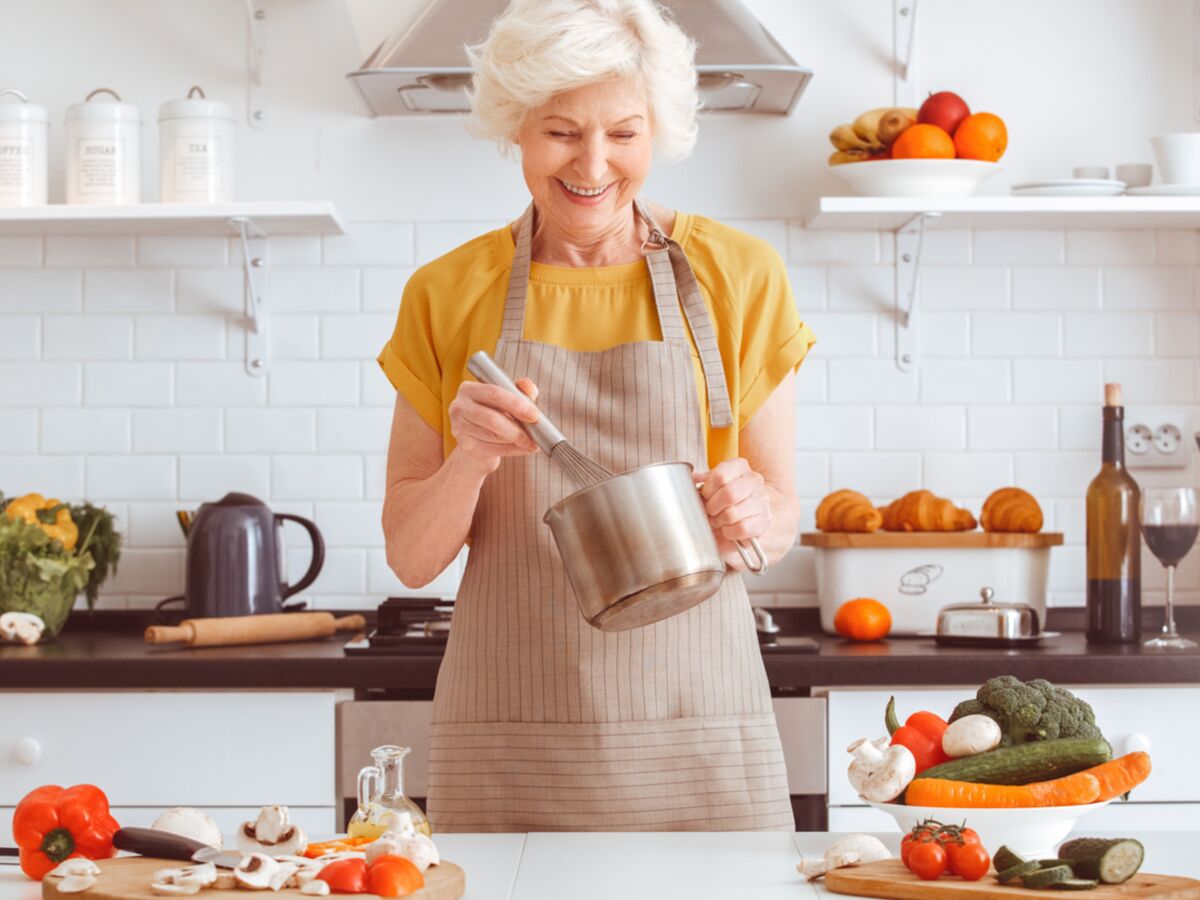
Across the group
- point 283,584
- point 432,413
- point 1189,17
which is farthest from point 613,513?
point 1189,17

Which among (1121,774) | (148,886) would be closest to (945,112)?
(1121,774)

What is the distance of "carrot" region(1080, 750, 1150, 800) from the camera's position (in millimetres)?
1200

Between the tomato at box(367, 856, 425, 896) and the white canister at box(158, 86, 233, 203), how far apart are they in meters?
1.85

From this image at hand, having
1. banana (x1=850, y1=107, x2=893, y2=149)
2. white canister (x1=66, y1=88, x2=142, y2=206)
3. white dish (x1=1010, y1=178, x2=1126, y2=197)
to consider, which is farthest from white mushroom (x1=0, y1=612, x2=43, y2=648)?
white dish (x1=1010, y1=178, x2=1126, y2=197)

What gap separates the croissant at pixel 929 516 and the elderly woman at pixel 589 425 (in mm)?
956

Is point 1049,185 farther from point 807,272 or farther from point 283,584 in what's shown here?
point 283,584

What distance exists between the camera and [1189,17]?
2.92 metres

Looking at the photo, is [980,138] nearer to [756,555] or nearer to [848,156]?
[848,156]

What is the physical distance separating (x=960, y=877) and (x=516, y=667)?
2.16 ft

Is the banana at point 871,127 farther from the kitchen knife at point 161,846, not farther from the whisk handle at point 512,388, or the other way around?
the kitchen knife at point 161,846

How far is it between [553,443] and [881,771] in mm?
385

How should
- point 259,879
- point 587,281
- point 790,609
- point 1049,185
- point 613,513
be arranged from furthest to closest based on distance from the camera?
point 790,609, point 1049,185, point 587,281, point 613,513, point 259,879

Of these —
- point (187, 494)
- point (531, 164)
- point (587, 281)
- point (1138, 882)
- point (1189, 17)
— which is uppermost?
point (1189, 17)

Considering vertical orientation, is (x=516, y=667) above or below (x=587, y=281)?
below
